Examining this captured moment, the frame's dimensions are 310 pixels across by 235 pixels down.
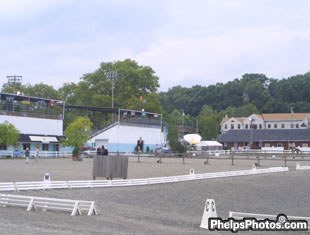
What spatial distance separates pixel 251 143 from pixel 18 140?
51.9 metres

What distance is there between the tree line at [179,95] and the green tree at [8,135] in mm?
30499

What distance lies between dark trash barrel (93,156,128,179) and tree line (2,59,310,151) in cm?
6418

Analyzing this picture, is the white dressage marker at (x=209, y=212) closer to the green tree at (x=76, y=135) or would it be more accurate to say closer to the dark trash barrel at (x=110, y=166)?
the dark trash barrel at (x=110, y=166)

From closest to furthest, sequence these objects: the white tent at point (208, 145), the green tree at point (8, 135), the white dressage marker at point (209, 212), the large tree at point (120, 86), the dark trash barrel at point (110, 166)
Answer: the white dressage marker at point (209, 212), the dark trash barrel at point (110, 166), the green tree at point (8, 135), the white tent at point (208, 145), the large tree at point (120, 86)

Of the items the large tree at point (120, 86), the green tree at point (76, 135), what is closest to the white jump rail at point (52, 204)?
the green tree at point (76, 135)

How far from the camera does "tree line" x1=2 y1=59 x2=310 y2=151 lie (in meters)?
102

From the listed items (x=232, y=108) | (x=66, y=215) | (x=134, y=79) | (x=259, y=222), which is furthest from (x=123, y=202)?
(x=232, y=108)

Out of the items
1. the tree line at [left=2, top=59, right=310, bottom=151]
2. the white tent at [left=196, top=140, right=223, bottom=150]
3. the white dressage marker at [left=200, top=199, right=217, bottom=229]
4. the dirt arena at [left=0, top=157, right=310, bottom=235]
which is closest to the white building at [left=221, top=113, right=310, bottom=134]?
the tree line at [left=2, top=59, right=310, bottom=151]

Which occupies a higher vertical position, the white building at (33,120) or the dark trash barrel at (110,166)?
the white building at (33,120)

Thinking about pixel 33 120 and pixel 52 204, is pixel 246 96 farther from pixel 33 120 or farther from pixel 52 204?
pixel 52 204

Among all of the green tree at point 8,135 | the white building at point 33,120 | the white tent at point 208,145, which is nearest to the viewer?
the green tree at point 8,135

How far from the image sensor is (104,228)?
1212 centimetres

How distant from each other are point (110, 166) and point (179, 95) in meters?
145

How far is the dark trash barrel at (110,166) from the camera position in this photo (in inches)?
1027
